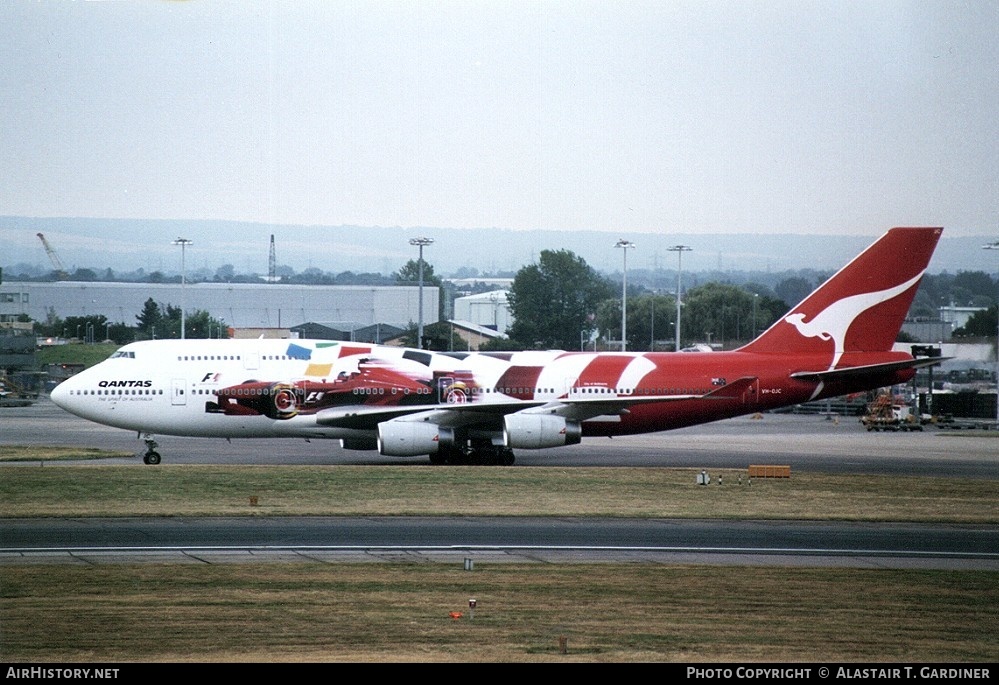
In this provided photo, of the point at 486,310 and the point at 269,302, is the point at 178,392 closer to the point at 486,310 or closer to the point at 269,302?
the point at 269,302

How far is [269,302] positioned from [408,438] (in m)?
36.8

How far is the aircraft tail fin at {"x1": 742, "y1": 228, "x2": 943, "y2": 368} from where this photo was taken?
37625mm

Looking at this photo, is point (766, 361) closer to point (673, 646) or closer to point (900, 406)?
point (900, 406)

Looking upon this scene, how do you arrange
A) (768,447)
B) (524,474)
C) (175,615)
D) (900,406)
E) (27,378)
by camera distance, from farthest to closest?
(27,378)
(900,406)
(768,447)
(524,474)
(175,615)

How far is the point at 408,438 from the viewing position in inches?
1380

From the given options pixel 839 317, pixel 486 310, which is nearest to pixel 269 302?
pixel 486 310

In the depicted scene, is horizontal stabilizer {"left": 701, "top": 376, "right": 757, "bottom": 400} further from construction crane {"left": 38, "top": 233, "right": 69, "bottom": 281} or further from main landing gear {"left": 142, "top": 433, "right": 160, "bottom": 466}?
construction crane {"left": 38, "top": 233, "right": 69, "bottom": 281}

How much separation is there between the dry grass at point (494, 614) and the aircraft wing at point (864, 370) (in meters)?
18.3

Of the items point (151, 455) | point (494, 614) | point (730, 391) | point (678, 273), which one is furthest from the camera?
point (678, 273)

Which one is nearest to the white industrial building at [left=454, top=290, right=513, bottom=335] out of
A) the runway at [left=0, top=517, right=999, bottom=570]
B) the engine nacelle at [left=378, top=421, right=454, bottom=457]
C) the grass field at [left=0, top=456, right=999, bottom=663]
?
the engine nacelle at [left=378, top=421, right=454, bottom=457]

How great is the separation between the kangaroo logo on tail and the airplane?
0.11ft

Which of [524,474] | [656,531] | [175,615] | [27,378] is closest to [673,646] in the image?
[175,615]

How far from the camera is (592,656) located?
1386cm
